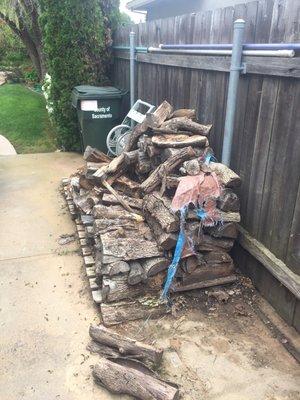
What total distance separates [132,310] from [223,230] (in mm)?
1025

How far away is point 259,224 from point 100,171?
2009 millimetres

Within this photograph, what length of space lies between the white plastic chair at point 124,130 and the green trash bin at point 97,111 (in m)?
0.43

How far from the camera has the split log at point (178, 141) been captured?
12.9ft

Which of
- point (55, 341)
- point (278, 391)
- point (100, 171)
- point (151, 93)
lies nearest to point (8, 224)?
point (100, 171)

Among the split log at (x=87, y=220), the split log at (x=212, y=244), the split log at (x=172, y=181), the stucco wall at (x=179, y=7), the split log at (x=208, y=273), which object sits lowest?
the split log at (x=208, y=273)

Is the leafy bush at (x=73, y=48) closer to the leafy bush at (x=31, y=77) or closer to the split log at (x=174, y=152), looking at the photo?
the split log at (x=174, y=152)

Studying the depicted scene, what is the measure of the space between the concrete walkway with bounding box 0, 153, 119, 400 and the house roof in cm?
852

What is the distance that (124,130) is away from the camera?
21.8 feet

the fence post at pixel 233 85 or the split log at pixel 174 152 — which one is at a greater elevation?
the fence post at pixel 233 85

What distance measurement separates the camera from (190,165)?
3635 mm

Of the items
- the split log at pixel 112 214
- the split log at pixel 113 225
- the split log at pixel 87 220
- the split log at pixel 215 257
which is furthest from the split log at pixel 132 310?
the split log at pixel 87 220

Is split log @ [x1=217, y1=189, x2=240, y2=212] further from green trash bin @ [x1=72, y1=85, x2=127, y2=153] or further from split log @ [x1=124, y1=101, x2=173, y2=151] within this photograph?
green trash bin @ [x1=72, y1=85, x2=127, y2=153]

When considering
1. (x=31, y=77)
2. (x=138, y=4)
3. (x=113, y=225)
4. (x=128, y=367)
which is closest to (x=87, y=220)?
(x=113, y=225)

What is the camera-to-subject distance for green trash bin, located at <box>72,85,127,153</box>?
688 cm
